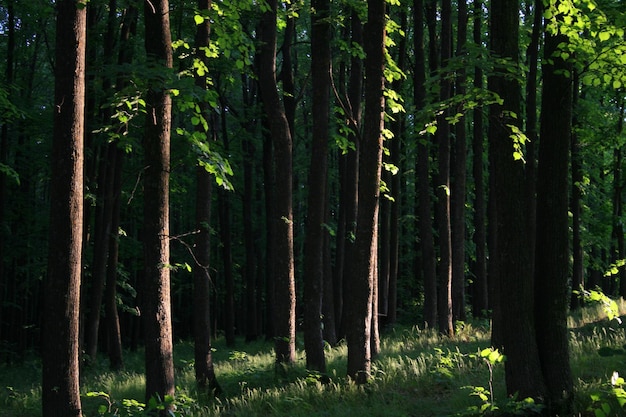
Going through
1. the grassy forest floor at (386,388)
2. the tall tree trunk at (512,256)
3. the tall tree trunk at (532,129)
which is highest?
the tall tree trunk at (532,129)

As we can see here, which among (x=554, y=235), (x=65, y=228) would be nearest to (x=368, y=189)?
(x=554, y=235)

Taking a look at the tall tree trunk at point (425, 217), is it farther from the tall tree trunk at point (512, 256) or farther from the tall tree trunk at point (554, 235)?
the tall tree trunk at point (512, 256)

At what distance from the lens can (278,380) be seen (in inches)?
459

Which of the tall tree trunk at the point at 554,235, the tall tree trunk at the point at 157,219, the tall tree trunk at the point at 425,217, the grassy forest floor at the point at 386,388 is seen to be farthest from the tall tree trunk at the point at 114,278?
the tall tree trunk at the point at 554,235

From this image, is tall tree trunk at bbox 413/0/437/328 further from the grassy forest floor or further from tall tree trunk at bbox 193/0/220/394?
tall tree trunk at bbox 193/0/220/394

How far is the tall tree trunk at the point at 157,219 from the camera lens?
8195 mm

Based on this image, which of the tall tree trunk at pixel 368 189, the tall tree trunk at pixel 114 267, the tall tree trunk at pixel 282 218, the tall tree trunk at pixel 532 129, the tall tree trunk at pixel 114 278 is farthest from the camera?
the tall tree trunk at pixel 114 278

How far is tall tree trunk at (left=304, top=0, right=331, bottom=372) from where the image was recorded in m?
11.6

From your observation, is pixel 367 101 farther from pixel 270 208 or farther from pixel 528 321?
pixel 270 208

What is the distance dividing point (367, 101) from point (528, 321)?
4.37 metres

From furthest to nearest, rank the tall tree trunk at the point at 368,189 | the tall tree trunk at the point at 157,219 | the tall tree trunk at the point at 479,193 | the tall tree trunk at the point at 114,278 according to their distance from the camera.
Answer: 1. the tall tree trunk at the point at 479,193
2. the tall tree trunk at the point at 114,278
3. the tall tree trunk at the point at 368,189
4. the tall tree trunk at the point at 157,219

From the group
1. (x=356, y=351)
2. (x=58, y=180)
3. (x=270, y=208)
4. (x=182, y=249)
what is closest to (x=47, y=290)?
(x=58, y=180)

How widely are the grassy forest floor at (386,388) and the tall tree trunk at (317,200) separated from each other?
670mm

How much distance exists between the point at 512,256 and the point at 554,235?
72cm
